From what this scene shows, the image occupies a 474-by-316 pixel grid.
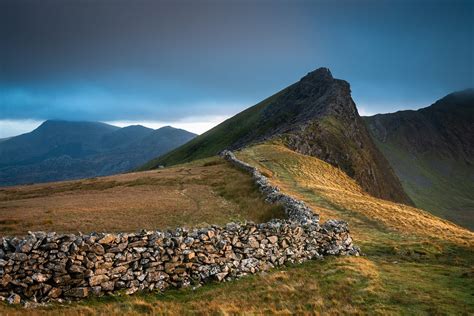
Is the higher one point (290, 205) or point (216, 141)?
point (216, 141)

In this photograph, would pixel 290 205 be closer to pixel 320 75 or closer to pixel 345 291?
pixel 345 291

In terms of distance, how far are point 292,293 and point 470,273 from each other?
9617 mm

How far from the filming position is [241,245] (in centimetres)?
1925

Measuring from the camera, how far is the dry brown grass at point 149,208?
95.5 ft

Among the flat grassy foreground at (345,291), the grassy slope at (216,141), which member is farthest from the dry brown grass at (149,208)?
the grassy slope at (216,141)

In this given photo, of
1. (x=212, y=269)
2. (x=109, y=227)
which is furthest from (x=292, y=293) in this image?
(x=109, y=227)

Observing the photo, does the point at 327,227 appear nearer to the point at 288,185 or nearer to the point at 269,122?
the point at 288,185

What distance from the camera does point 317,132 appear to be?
114625mm

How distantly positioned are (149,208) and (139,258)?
1926cm

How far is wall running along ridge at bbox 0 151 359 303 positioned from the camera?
15.3 meters

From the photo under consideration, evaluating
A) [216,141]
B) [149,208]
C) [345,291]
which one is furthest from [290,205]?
[216,141]

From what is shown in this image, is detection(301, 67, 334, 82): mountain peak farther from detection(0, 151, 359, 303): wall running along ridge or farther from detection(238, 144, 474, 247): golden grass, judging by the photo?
detection(0, 151, 359, 303): wall running along ridge

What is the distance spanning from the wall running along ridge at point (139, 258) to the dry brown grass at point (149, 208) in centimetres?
1056

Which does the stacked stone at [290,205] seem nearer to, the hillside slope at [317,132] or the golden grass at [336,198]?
the golden grass at [336,198]
